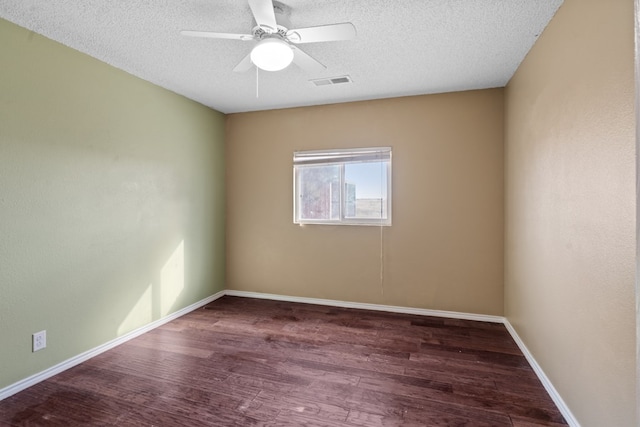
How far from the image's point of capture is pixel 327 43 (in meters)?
2.37

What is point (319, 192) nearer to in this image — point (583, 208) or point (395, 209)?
point (395, 209)

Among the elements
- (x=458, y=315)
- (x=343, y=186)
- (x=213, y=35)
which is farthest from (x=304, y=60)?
(x=458, y=315)

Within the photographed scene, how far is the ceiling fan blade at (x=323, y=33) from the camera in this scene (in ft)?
5.67

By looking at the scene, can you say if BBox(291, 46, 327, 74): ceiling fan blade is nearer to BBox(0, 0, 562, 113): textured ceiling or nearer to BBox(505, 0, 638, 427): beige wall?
BBox(0, 0, 562, 113): textured ceiling

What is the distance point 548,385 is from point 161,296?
3.40 m

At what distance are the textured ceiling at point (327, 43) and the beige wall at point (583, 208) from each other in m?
0.35

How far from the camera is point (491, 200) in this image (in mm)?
3266

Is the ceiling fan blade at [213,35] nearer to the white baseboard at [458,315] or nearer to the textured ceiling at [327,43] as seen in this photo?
the textured ceiling at [327,43]

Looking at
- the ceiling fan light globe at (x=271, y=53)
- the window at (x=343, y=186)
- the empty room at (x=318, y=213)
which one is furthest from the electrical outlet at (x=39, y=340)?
the window at (x=343, y=186)

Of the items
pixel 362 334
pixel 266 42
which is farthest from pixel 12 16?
pixel 362 334

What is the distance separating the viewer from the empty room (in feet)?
5.64

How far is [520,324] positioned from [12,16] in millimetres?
4396

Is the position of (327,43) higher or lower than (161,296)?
higher

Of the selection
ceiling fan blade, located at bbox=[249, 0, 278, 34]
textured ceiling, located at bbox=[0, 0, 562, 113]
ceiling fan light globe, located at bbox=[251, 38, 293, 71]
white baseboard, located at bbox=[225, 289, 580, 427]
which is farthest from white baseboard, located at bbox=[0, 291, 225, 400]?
ceiling fan blade, located at bbox=[249, 0, 278, 34]
